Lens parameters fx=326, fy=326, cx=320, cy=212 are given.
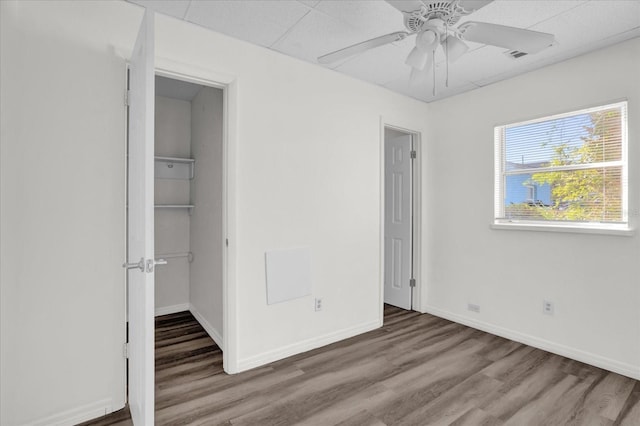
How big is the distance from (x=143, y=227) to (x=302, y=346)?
72.4 inches

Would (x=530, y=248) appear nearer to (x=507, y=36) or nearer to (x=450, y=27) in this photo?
(x=507, y=36)

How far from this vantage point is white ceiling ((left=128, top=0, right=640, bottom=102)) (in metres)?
2.06

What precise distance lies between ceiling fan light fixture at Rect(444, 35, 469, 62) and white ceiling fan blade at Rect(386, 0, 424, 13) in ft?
1.27

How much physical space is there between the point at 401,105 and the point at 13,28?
3210 millimetres

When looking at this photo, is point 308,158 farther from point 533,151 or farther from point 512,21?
point 533,151

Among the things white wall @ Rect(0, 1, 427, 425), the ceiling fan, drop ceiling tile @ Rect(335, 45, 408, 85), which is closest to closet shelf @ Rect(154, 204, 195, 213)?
white wall @ Rect(0, 1, 427, 425)

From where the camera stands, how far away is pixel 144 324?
156 cm

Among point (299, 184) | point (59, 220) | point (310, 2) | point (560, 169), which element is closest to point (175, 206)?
point (299, 184)

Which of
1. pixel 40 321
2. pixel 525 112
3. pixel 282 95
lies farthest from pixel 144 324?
pixel 525 112

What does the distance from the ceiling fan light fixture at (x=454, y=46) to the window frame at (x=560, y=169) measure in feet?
5.22

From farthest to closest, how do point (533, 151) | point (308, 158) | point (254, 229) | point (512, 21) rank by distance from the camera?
point (533, 151) → point (308, 158) → point (254, 229) → point (512, 21)

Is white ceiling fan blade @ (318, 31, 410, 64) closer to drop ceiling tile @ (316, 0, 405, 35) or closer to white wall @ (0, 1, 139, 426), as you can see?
drop ceiling tile @ (316, 0, 405, 35)

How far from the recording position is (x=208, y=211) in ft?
10.9

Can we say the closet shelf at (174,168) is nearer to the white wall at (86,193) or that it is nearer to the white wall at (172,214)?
the white wall at (172,214)
